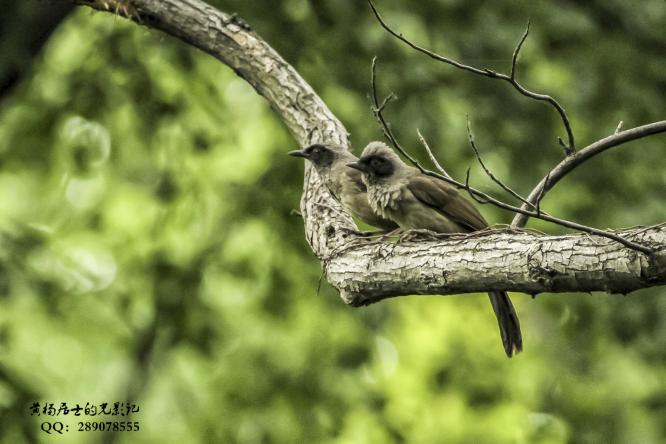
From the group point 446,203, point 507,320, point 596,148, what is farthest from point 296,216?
point 596,148

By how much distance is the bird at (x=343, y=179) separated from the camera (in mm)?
5324

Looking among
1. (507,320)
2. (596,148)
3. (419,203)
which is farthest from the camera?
(419,203)

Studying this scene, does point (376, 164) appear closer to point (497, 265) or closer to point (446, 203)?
point (446, 203)

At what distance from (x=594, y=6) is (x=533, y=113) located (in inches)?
40.2

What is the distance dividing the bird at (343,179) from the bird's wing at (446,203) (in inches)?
15.0

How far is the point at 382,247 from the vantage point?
3.76 meters

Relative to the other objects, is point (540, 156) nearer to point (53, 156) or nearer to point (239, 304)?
point (239, 304)

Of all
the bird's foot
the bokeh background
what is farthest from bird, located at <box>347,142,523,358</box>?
the bokeh background

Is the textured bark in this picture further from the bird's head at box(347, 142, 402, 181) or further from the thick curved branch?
the bird's head at box(347, 142, 402, 181)

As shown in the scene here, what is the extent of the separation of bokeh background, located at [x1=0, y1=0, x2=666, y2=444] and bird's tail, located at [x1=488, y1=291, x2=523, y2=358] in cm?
230

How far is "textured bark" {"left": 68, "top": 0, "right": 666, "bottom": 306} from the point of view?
8.91 feet

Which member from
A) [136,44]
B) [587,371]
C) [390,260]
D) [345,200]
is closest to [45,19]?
[136,44]

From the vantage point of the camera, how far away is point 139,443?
27.0ft

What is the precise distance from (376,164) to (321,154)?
1.59ft
